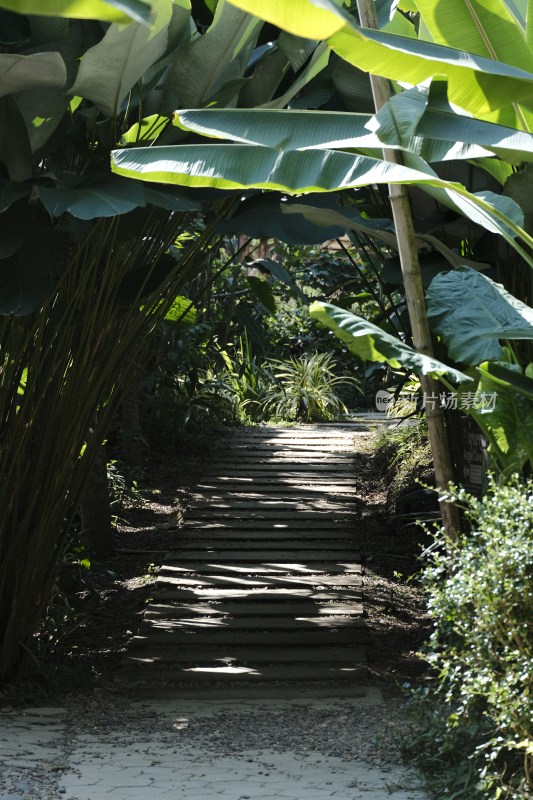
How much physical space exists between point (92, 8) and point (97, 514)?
4916 mm

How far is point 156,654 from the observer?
5.29 m

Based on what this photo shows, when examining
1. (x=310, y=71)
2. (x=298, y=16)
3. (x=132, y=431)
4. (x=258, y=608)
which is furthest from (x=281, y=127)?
(x=132, y=431)

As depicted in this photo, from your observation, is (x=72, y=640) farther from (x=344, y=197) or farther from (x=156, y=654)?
(x=344, y=197)

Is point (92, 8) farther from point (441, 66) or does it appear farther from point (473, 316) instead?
point (473, 316)

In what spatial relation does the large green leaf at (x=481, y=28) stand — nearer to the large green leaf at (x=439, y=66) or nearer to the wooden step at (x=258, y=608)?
the large green leaf at (x=439, y=66)

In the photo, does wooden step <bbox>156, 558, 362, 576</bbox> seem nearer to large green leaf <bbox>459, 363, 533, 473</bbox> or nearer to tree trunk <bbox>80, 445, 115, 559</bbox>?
tree trunk <bbox>80, 445, 115, 559</bbox>

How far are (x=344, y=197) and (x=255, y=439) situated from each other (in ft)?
12.6

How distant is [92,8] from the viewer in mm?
2367

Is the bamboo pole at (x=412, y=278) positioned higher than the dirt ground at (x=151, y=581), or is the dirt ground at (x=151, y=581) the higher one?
the bamboo pole at (x=412, y=278)

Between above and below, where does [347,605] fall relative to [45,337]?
below

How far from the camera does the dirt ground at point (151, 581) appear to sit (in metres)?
5.14

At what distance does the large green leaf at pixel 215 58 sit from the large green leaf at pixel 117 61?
0.87ft

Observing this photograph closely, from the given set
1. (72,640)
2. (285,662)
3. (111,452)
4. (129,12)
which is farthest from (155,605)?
(129,12)

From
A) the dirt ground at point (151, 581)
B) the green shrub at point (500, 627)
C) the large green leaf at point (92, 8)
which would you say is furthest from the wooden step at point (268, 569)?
the large green leaf at point (92, 8)
